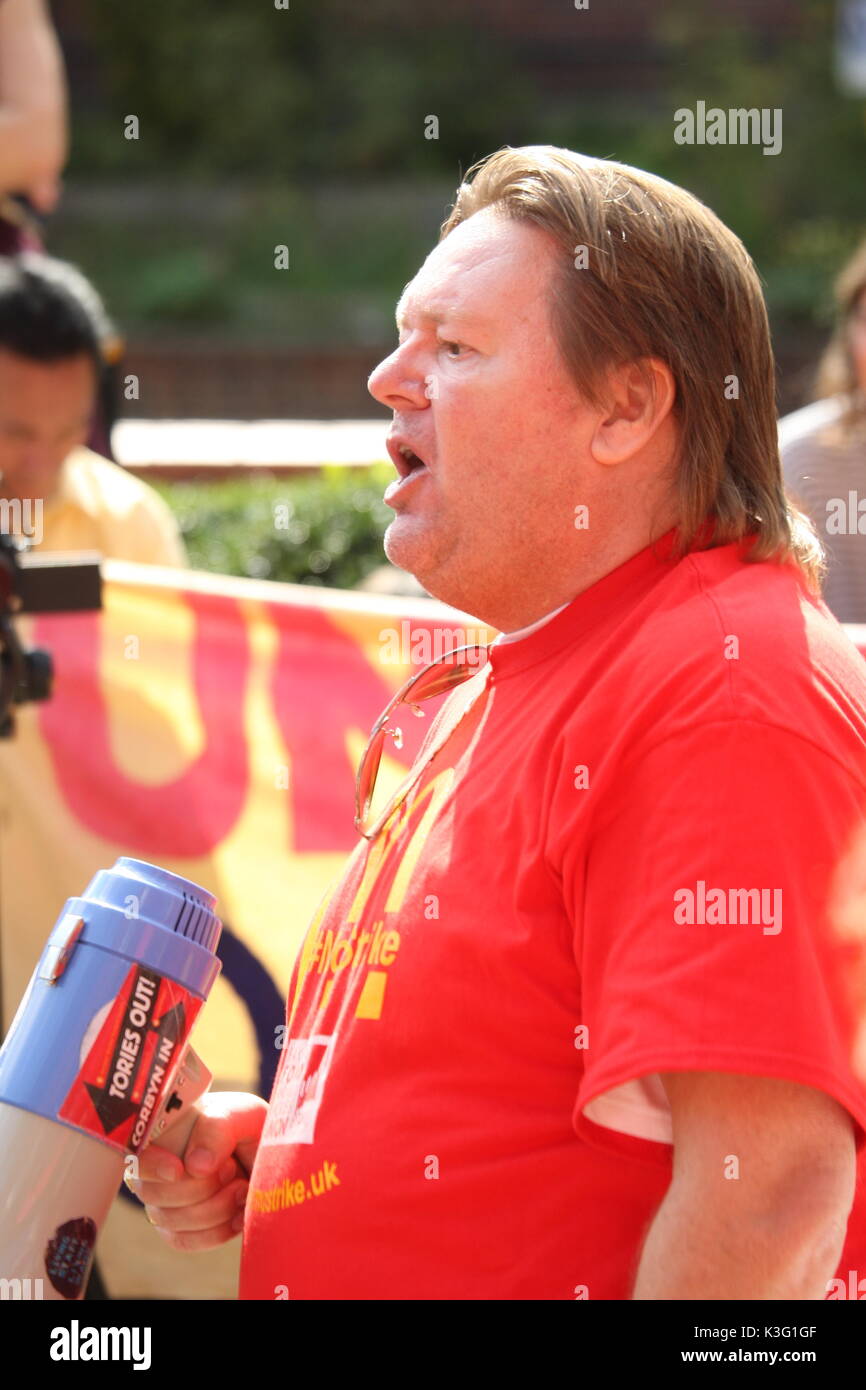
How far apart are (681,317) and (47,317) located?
2.77 meters

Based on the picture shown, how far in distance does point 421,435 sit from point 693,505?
0.28 m

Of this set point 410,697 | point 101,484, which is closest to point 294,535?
point 101,484

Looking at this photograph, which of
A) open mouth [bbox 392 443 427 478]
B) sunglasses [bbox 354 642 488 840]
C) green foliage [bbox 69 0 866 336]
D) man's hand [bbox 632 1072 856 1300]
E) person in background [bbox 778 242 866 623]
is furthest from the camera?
green foliage [bbox 69 0 866 336]

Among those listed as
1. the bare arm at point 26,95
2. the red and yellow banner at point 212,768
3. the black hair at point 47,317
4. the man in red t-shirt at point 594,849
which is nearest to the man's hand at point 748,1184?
the man in red t-shirt at point 594,849

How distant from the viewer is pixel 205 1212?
6.24 feet

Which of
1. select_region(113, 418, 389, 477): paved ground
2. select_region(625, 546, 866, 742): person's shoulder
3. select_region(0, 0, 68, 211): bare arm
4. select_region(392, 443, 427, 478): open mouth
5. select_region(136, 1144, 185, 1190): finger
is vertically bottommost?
select_region(136, 1144, 185, 1190): finger

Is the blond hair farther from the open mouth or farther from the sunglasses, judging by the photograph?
the sunglasses

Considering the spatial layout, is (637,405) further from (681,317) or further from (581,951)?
(581,951)

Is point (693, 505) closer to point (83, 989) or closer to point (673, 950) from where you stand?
point (673, 950)

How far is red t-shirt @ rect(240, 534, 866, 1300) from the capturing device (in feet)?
4.33

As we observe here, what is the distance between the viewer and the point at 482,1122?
1491mm

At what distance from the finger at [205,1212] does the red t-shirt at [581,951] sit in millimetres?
194

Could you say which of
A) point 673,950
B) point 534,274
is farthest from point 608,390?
point 673,950

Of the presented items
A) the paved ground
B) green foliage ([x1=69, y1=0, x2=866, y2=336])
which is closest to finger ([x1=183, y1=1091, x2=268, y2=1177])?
the paved ground
